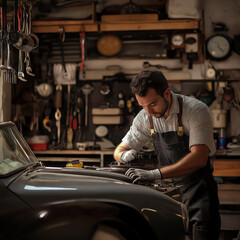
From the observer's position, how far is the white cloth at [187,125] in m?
2.46

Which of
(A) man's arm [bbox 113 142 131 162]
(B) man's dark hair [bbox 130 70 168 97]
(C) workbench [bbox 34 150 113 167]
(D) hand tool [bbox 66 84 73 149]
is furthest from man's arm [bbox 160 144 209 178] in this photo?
(D) hand tool [bbox 66 84 73 149]

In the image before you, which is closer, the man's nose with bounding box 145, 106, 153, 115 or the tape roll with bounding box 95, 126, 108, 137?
the man's nose with bounding box 145, 106, 153, 115

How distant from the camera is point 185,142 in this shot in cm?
271

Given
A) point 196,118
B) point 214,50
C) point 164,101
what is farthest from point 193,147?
point 214,50

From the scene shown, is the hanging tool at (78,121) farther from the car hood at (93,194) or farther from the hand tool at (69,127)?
the car hood at (93,194)

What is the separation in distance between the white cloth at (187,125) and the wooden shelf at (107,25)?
7.80 feet

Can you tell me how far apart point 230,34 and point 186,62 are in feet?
2.47

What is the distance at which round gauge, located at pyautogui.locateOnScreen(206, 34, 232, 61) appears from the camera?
5129 millimetres

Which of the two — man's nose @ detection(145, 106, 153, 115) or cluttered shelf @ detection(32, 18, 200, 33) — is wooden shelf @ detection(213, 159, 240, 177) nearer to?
cluttered shelf @ detection(32, 18, 200, 33)

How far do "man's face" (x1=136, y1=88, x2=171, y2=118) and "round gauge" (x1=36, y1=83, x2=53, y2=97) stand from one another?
2912 mm

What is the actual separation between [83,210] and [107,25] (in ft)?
12.3

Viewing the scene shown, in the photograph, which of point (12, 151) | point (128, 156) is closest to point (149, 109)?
point (128, 156)

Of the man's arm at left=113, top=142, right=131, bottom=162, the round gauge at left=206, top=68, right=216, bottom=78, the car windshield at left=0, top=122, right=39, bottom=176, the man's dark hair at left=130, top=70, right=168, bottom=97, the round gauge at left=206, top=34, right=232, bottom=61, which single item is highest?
the round gauge at left=206, top=34, right=232, bottom=61

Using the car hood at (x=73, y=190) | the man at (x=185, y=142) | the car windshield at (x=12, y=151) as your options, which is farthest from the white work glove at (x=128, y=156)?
the car hood at (x=73, y=190)
